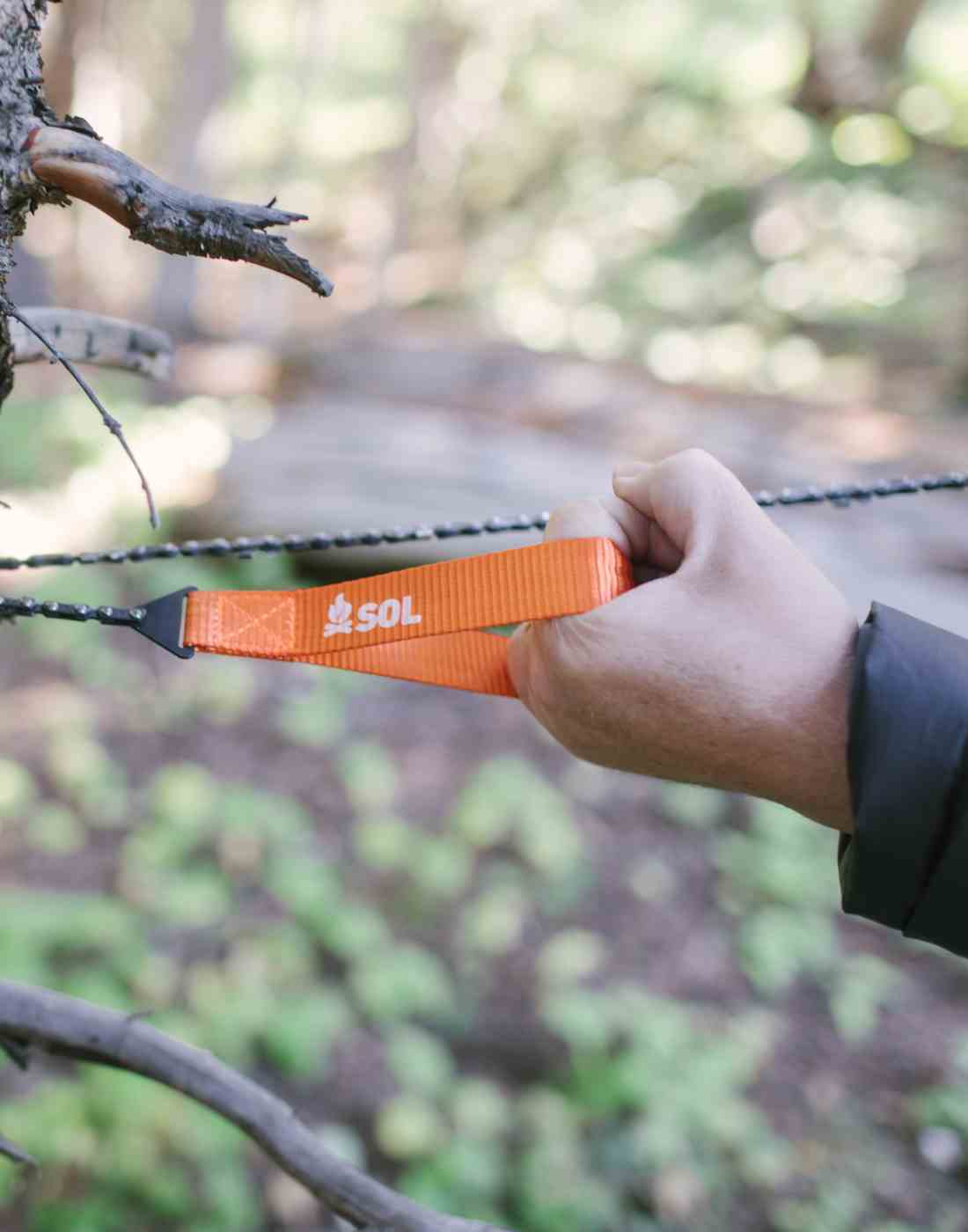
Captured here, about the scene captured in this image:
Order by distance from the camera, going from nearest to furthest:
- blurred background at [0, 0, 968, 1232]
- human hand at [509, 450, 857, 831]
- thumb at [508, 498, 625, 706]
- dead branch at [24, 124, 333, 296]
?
1. dead branch at [24, 124, 333, 296]
2. human hand at [509, 450, 857, 831]
3. thumb at [508, 498, 625, 706]
4. blurred background at [0, 0, 968, 1232]

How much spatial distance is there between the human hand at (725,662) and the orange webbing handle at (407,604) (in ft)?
0.14

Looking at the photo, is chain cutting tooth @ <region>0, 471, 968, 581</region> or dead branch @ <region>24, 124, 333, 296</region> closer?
dead branch @ <region>24, 124, 333, 296</region>

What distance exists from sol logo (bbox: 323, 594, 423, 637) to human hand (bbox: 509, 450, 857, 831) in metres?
0.16

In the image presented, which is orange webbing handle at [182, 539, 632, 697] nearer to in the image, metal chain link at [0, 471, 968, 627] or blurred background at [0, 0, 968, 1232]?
metal chain link at [0, 471, 968, 627]

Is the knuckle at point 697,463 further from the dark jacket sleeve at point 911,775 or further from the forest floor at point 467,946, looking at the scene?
the forest floor at point 467,946

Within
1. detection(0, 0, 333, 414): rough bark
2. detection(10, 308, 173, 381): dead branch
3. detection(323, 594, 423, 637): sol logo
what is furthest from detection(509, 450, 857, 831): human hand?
detection(10, 308, 173, 381): dead branch

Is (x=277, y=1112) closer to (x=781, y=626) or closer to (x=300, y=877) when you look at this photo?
(x=781, y=626)

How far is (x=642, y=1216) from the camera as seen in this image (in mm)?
2660

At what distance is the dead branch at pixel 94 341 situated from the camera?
1007 mm

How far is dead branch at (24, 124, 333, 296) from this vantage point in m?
0.80

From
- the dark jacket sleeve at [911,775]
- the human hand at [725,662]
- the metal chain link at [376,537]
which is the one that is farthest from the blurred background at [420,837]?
the dark jacket sleeve at [911,775]

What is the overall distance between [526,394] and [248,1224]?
450 centimetres

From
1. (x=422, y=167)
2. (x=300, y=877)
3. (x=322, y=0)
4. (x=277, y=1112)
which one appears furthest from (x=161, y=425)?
(x=422, y=167)

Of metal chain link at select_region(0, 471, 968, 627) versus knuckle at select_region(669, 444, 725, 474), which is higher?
knuckle at select_region(669, 444, 725, 474)
